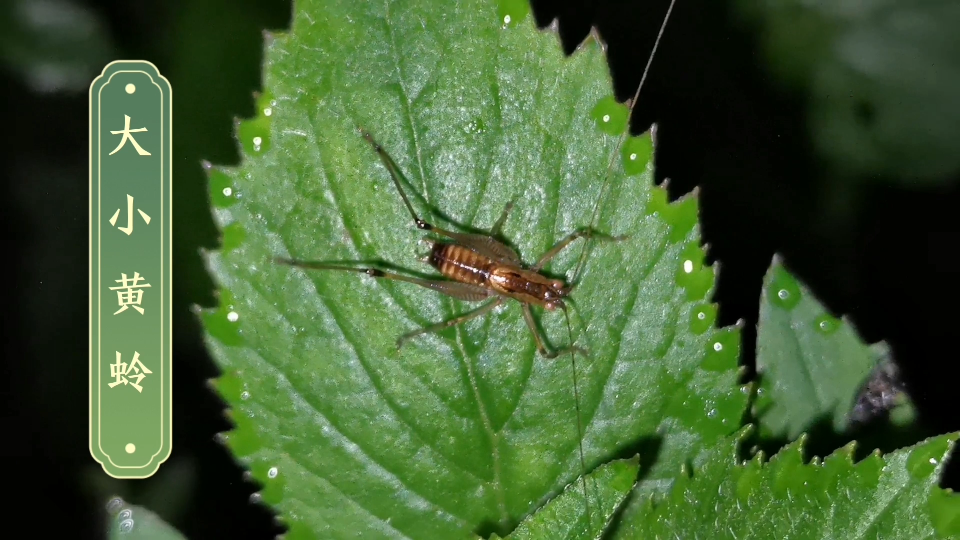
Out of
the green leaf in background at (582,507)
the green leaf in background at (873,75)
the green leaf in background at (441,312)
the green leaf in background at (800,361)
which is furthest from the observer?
the green leaf in background at (873,75)

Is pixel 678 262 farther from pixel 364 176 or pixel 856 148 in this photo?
pixel 856 148

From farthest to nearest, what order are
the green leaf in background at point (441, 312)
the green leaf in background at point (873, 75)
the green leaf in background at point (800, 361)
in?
the green leaf in background at point (873, 75)
the green leaf in background at point (800, 361)
the green leaf in background at point (441, 312)

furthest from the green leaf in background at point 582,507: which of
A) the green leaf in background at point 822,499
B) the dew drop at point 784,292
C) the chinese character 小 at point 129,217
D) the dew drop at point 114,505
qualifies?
the chinese character 小 at point 129,217

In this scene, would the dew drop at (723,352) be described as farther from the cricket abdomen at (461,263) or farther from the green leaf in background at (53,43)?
the green leaf in background at (53,43)

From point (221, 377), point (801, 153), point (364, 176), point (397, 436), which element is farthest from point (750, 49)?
point (221, 377)

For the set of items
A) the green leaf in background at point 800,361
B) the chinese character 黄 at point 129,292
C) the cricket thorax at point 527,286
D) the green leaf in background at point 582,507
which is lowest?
the green leaf in background at point 582,507

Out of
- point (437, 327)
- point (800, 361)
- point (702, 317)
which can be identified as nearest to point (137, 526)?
point (437, 327)
